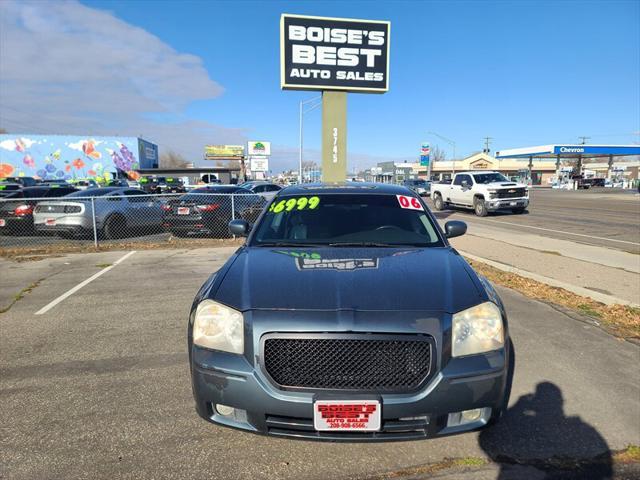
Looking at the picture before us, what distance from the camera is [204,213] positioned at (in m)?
12.2

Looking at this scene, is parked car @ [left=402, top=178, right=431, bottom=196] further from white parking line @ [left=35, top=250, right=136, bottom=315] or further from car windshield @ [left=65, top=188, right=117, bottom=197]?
white parking line @ [left=35, top=250, right=136, bottom=315]

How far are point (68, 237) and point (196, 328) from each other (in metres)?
11.2

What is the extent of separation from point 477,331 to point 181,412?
7.06 feet

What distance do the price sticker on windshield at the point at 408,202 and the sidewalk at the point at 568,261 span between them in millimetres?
3342

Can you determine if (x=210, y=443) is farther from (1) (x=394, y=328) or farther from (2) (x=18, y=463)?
→ (1) (x=394, y=328)

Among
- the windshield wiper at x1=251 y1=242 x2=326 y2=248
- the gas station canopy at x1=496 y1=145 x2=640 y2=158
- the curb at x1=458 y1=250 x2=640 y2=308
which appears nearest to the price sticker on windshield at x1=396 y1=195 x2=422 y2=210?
the windshield wiper at x1=251 y1=242 x2=326 y2=248

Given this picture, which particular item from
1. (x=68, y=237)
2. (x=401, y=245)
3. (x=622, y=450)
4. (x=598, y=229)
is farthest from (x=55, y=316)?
(x=598, y=229)

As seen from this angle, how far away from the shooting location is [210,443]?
2.71 metres

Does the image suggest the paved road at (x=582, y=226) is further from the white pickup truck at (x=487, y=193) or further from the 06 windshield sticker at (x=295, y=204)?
the 06 windshield sticker at (x=295, y=204)

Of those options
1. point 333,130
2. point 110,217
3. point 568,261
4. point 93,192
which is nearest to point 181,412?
point 568,261

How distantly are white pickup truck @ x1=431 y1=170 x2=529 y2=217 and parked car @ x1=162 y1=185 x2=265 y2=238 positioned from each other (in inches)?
430

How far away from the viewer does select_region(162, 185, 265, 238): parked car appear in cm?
1212

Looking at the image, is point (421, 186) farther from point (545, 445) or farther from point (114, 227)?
point (545, 445)

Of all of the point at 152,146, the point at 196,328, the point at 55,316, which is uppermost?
the point at 152,146
